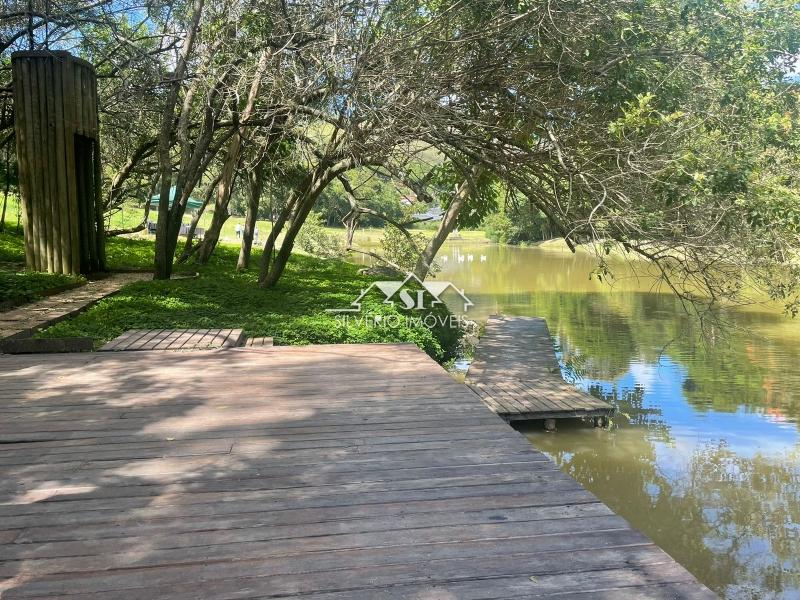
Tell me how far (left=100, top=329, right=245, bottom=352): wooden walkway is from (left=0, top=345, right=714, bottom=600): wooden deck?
1.33m

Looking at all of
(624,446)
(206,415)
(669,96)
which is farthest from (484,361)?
(206,415)

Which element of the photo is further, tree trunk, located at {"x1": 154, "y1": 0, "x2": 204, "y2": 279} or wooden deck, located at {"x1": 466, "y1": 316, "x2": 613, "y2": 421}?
tree trunk, located at {"x1": 154, "y1": 0, "x2": 204, "y2": 279}

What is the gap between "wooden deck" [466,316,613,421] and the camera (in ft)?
27.4

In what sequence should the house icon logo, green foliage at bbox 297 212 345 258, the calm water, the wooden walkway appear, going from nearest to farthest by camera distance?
the calm water → the wooden walkway → the house icon logo → green foliage at bbox 297 212 345 258

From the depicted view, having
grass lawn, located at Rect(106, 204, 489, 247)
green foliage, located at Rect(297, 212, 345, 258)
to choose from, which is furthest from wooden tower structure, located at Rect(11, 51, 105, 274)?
green foliage, located at Rect(297, 212, 345, 258)

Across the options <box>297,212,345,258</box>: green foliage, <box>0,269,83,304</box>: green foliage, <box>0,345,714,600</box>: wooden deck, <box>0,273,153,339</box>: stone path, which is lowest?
<box>0,345,714,600</box>: wooden deck

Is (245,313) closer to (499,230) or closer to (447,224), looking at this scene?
(447,224)

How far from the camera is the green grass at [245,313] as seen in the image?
7602 mm

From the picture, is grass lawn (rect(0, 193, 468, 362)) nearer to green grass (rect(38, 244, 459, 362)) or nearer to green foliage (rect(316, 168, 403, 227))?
green grass (rect(38, 244, 459, 362))

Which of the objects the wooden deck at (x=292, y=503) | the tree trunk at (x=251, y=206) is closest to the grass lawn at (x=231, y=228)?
the tree trunk at (x=251, y=206)

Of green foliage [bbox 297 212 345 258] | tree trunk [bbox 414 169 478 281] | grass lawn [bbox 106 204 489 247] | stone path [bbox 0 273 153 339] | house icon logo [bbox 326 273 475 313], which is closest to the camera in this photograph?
stone path [bbox 0 273 153 339]

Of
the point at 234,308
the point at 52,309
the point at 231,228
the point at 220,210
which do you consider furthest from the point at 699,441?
the point at 231,228

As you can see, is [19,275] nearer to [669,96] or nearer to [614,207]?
[614,207]

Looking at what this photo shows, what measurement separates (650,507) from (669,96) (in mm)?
5448
